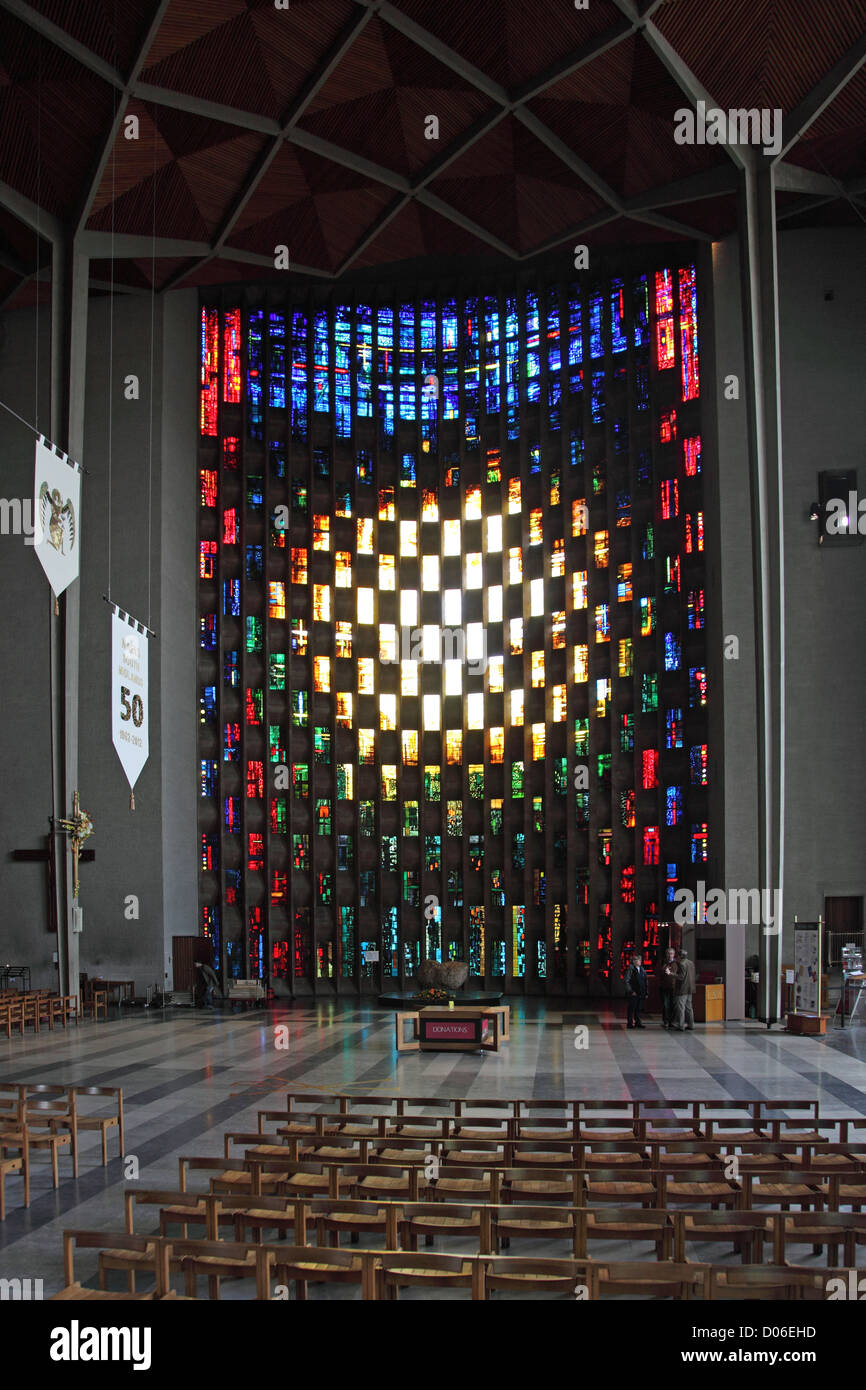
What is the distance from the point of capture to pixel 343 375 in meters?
29.5

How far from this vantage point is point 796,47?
61.7 feet

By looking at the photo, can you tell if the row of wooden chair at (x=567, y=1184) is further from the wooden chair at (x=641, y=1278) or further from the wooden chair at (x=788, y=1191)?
the wooden chair at (x=641, y=1278)

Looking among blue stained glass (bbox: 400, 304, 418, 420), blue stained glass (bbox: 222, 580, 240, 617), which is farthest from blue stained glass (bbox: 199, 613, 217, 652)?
blue stained glass (bbox: 400, 304, 418, 420)

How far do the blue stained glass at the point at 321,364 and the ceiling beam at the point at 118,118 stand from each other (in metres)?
8.17

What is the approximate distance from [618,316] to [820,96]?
8.45 m

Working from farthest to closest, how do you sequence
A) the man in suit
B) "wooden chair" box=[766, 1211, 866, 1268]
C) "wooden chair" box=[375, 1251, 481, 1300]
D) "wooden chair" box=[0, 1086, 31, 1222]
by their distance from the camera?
the man in suit
"wooden chair" box=[0, 1086, 31, 1222]
"wooden chair" box=[766, 1211, 866, 1268]
"wooden chair" box=[375, 1251, 481, 1300]

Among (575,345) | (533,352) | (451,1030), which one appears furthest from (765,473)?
(451,1030)

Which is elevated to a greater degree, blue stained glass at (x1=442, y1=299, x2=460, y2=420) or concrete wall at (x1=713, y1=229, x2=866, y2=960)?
blue stained glass at (x1=442, y1=299, x2=460, y2=420)

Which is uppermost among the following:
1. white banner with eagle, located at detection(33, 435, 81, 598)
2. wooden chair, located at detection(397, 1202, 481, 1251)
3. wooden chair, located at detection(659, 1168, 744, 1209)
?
white banner with eagle, located at detection(33, 435, 81, 598)

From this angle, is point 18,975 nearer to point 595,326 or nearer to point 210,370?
point 210,370

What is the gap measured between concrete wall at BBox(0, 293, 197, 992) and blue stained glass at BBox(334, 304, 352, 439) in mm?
4103

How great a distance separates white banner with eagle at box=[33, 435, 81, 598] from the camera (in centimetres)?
1352

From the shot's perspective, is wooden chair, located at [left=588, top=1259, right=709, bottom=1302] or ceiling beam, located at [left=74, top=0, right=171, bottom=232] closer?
wooden chair, located at [left=588, top=1259, right=709, bottom=1302]

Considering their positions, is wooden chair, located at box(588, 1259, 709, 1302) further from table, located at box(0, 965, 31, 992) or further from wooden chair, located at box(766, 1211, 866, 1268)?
table, located at box(0, 965, 31, 992)
